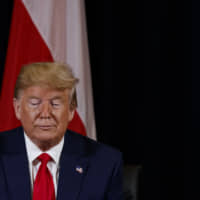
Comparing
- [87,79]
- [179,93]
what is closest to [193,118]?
[179,93]

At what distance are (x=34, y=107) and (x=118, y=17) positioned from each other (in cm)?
166

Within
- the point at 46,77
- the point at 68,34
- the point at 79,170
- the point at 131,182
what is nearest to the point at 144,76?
the point at 68,34

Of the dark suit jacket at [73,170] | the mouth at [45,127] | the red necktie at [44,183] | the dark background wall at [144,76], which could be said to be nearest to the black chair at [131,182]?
the dark suit jacket at [73,170]

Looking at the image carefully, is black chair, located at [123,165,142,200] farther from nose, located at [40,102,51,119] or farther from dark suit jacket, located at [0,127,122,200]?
nose, located at [40,102,51,119]

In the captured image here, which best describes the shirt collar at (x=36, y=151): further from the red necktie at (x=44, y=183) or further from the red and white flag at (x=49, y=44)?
the red and white flag at (x=49, y=44)

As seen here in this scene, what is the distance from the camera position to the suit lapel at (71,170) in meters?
1.46

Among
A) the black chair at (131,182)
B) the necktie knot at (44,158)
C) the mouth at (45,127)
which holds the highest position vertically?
the mouth at (45,127)

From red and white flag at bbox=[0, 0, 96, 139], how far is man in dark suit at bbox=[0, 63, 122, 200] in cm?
85

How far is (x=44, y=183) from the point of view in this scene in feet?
4.71

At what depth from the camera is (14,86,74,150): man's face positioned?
138 cm

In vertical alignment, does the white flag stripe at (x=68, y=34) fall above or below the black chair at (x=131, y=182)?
above

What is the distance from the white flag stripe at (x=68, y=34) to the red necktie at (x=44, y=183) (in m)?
1.04

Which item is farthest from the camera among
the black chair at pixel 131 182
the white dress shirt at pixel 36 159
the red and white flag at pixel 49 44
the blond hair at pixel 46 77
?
the red and white flag at pixel 49 44

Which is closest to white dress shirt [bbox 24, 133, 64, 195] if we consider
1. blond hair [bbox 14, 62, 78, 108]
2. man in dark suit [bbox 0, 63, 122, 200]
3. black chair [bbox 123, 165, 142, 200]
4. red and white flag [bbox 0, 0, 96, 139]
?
man in dark suit [bbox 0, 63, 122, 200]
